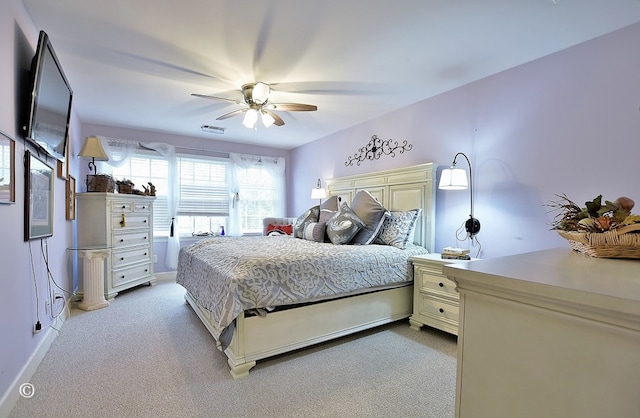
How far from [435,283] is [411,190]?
1.15 meters

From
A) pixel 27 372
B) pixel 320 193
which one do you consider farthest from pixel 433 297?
pixel 27 372

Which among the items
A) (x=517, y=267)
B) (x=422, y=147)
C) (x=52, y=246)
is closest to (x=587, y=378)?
(x=517, y=267)

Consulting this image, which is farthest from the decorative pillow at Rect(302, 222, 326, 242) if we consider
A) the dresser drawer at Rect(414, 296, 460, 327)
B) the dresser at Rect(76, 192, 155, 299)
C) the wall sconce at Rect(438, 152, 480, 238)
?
the dresser at Rect(76, 192, 155, 299)

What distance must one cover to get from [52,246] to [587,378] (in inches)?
140

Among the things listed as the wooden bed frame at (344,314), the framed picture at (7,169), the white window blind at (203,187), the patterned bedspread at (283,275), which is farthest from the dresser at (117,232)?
the framed picture at (7,169)

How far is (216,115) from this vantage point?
402 cm

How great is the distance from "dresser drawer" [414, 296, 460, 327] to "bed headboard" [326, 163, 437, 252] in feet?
2.13

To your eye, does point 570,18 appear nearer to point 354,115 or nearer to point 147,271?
point 354,115

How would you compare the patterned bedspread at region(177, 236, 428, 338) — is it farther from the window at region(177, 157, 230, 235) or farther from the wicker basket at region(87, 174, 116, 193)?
the window at region(177, 157, 230, 235)

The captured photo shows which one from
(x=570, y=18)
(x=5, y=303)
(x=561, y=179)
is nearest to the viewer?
(x=5, y=303)

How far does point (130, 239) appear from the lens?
400cm

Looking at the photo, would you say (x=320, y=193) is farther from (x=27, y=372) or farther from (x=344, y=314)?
(x=27, y=372)

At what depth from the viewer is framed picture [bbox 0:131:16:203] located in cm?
154

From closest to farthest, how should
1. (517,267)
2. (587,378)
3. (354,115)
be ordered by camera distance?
(587,378) < (517,267) < (354,115)
